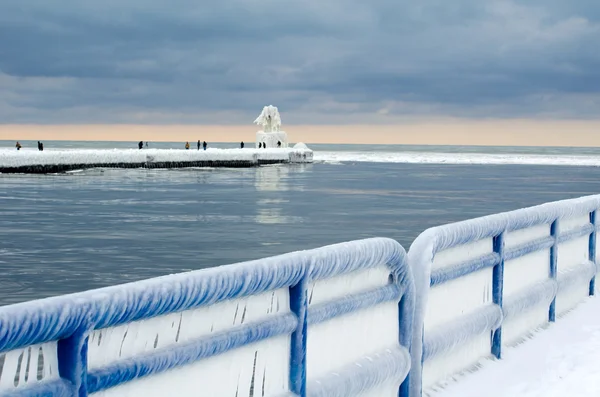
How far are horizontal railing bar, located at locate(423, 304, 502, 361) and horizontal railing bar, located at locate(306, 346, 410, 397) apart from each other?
493 millimetres

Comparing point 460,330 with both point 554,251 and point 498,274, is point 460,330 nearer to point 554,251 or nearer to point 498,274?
point 498,274

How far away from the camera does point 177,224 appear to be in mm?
22938

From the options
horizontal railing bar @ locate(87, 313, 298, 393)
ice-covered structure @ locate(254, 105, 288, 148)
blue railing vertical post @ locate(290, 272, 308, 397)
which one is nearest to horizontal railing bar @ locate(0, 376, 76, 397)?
horizontal railing bar @ locate(87, 313, 298, 393)

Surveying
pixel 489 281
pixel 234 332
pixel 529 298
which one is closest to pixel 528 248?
pixel 529 298

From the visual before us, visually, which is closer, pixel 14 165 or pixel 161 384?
pixel 161 384

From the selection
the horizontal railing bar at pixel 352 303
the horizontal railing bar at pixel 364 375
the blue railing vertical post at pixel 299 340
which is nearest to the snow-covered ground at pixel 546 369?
the horizontal railing bar at pixel 364 375

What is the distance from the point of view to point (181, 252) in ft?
55.5

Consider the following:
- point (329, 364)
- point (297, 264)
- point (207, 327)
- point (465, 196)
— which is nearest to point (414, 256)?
point (329, 364)

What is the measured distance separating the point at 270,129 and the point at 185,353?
359 ft

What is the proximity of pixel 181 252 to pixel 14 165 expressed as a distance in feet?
182

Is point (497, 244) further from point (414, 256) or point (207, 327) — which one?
point (207, 327)

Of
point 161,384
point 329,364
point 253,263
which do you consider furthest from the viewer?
point 329,364

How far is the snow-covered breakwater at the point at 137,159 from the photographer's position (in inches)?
2702

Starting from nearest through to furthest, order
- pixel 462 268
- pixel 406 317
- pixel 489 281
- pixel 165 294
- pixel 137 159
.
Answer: pixel 165 294, pixel 406 317, pixel 462 268, pixel 489 281, pixel 137 159
